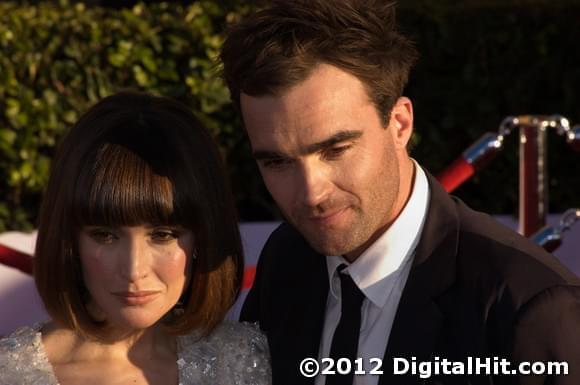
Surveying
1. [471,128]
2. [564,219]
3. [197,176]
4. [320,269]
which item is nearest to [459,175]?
[564,219]

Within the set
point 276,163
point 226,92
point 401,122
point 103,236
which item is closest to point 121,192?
point 103,236

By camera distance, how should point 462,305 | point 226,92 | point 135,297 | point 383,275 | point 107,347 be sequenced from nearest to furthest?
point 462,305 < point 135,297 < point 383,275 < point 107,347 < point 226,92

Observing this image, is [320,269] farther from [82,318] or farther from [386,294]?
[82,318]

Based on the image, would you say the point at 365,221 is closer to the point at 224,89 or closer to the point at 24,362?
the point at 24,362

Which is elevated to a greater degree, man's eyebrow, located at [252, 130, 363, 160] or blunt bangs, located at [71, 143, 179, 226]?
man's eyebrow, located at [252, 130, 363, 160]

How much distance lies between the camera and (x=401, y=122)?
3471mm

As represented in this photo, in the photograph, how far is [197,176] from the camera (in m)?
3.34

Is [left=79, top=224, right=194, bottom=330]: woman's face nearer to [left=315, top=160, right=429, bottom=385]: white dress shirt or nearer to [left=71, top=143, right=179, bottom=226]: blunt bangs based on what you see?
[left=71, top=143, right=179, bottom=226]: blunt bangs

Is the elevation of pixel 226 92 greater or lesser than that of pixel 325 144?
greater

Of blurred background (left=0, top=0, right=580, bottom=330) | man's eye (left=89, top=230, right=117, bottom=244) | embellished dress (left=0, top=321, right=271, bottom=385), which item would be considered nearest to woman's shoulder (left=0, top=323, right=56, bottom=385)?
embellished dress (left=0, top=321, right=271, bottom=385)

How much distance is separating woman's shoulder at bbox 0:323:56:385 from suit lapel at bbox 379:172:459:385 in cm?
96

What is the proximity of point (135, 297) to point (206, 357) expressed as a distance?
0.42 m

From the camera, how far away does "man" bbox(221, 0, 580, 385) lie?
10.1 feet

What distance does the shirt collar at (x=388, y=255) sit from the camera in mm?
3312
